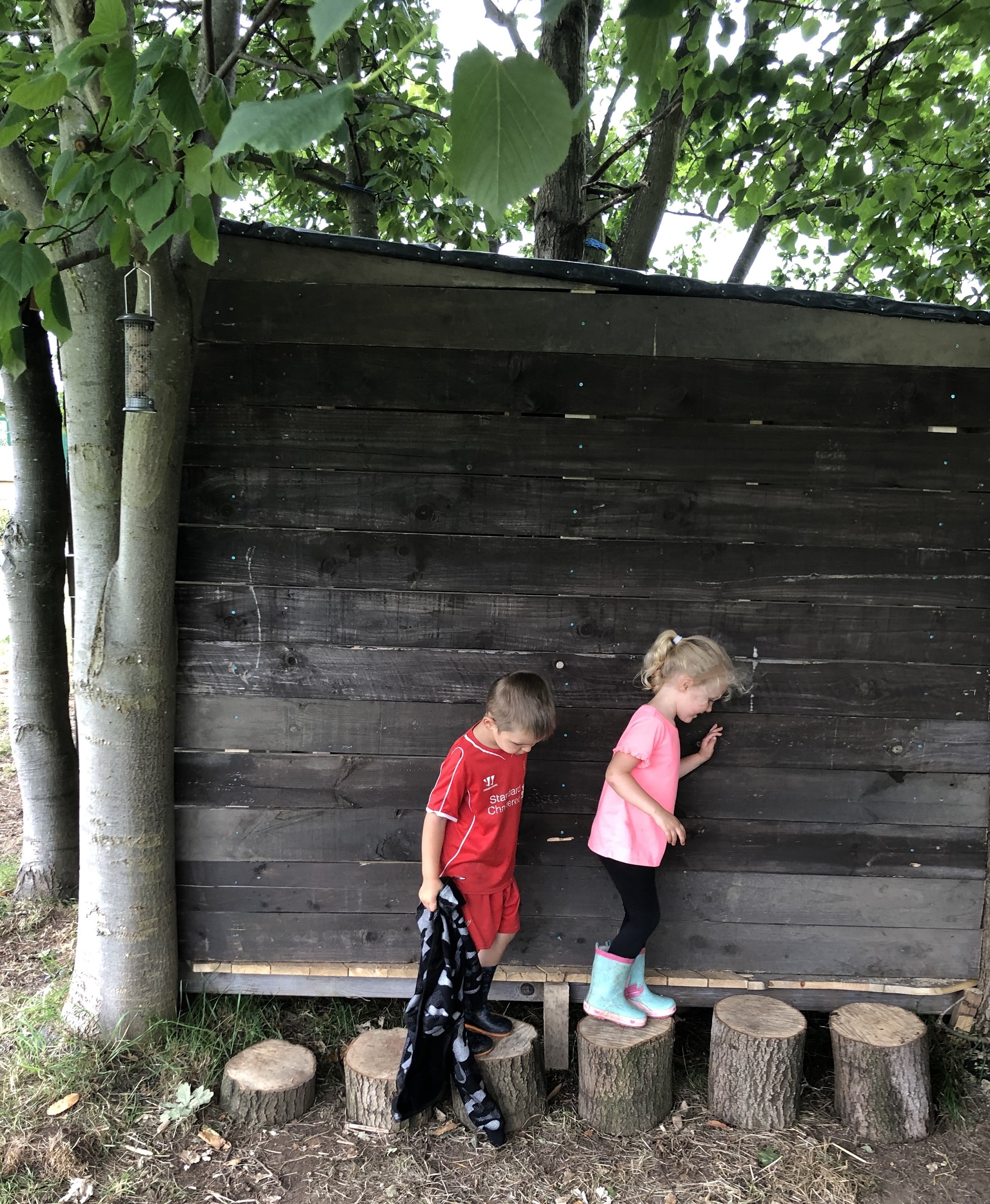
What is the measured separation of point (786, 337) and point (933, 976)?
2.34m

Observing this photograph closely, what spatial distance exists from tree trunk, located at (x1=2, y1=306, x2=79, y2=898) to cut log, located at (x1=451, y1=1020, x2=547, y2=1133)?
2.22 meters

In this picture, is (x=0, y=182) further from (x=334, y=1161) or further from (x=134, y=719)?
(x=334, y=1161)

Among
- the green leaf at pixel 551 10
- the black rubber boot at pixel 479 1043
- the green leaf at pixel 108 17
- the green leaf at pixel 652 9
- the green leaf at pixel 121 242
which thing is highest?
the green leaf at pixel 108 17

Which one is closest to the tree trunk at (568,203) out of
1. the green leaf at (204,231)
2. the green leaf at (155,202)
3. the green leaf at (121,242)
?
the green leaf at (121,242)

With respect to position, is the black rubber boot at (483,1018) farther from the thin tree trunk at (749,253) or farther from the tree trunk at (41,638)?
the thin tree trunk at (749,253)

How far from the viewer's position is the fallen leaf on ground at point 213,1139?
8.18 ft

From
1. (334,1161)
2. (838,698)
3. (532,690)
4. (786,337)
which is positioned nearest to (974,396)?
(786,337)

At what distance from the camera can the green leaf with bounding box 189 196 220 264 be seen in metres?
1.55

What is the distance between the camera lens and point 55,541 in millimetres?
3650

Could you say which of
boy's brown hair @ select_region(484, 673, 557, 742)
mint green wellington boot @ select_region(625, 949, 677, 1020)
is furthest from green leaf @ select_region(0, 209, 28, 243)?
mint green wellington boot @ select_region(625, 949, 677, 1020)

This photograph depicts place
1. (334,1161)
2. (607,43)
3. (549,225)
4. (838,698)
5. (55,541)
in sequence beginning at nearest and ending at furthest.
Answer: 1. (334,1161)
2. (838,698)
3. (55,541)
4. (549,225)
5. (607,43)

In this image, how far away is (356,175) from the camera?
5035 mm

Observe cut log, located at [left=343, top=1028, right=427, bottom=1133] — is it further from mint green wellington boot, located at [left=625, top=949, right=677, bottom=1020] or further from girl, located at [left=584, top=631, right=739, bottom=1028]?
mint green wellington boot, located at [left=625, top=949, right=677, bottom=1020]

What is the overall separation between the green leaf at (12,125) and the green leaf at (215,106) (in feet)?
1.09
